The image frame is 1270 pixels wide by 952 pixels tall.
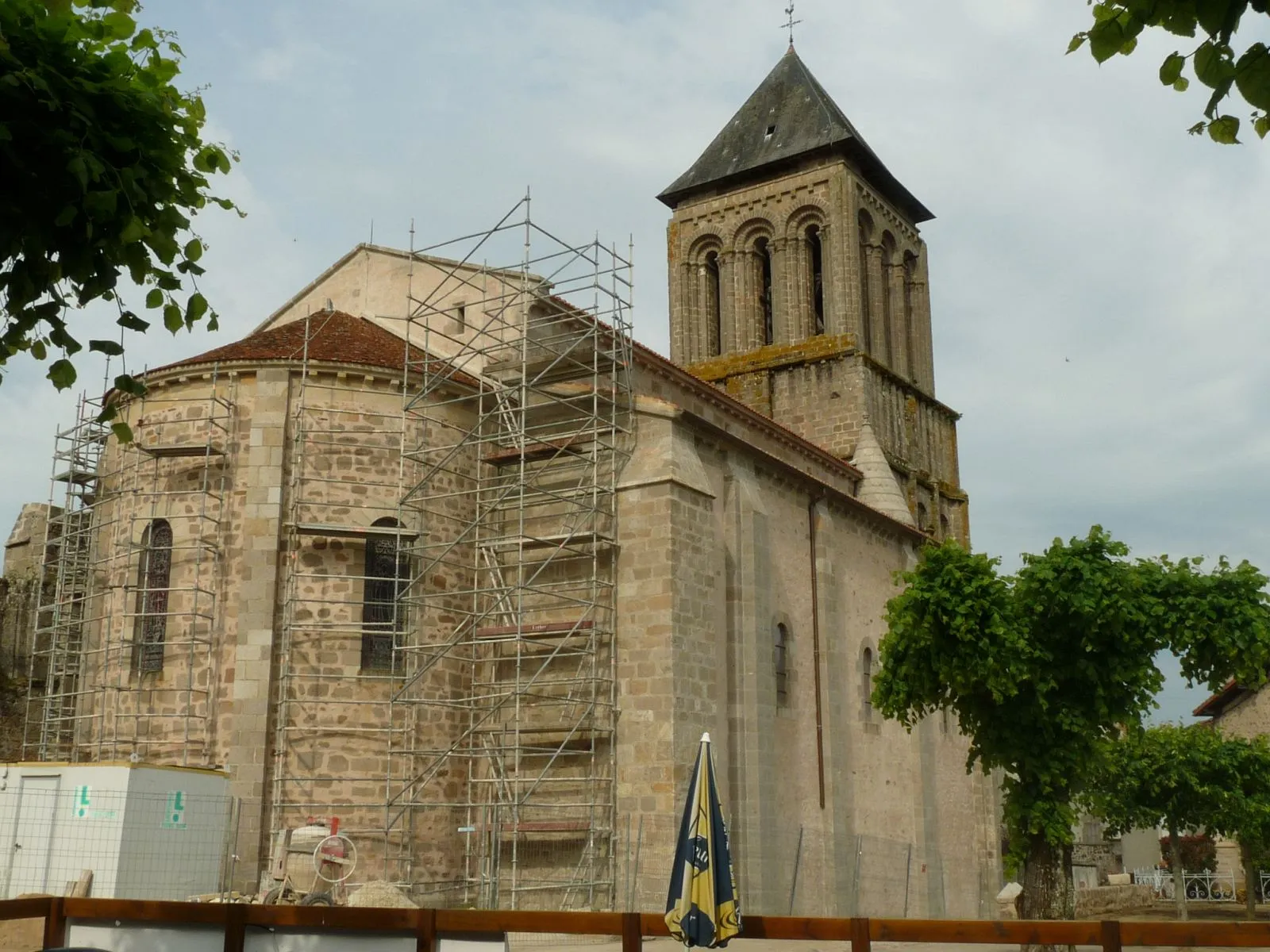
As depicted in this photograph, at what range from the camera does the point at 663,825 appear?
16625 mm

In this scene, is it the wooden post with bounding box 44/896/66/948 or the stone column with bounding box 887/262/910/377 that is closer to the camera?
the wooden post with bounding box 44/896/66/948

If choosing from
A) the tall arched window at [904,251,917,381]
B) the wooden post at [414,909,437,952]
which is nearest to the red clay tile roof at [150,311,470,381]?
the wooden post at [414,909,437,952]

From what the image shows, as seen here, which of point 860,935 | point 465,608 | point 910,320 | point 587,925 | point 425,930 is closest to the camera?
point 860,935

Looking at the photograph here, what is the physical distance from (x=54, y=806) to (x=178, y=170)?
35.4 ft

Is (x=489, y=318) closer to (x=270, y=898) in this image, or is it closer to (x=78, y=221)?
(x=270, y=898)

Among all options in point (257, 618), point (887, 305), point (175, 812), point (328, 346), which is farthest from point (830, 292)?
point (175, 812)

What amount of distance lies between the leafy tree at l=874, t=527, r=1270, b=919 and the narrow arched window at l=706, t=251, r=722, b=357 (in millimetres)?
18839

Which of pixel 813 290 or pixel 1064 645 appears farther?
pixel 813 290

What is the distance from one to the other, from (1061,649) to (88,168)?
12.6 meters

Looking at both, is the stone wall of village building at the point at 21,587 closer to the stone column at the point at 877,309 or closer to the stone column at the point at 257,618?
the stone column at the point at 257,618

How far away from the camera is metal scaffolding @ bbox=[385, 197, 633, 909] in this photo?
17.3 metres

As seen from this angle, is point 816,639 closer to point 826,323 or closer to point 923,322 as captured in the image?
point 826,323

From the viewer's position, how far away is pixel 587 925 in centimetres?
671

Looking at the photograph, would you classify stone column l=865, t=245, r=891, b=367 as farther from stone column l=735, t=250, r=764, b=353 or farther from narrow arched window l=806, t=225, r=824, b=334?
stone column l=735, t=250, r=764, b=353
